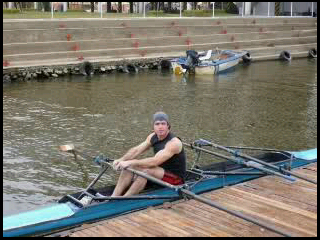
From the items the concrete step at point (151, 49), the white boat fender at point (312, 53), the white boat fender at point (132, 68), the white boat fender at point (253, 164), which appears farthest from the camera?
the white boat fender at point (312, 53)

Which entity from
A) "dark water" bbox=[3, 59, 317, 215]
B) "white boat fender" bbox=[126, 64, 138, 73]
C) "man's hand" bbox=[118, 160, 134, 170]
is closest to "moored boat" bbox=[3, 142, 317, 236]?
"man's hand" bbox=[118, 160, 134, 170]

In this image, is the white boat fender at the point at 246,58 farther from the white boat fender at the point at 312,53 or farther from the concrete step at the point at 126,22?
the white boat fender at the point at 312,53

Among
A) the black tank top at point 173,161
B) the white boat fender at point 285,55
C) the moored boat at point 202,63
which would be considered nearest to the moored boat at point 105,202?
the black tank top at point 173,161

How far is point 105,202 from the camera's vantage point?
888cm

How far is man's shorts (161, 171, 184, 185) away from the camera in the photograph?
30.7 ft

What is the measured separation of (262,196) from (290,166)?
2002 millimetres

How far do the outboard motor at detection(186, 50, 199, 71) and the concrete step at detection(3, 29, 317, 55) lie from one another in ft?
12.7

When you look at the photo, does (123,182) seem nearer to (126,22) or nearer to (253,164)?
(253,164)

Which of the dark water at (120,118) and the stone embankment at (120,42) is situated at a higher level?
the stone embankment at (120,42)

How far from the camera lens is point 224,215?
8.91m

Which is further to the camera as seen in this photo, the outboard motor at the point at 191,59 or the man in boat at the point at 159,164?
the outboard motor at the point at 191,59

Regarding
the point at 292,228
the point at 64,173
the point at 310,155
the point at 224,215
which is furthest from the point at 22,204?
the point at 310,155

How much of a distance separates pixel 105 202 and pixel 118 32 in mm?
22569

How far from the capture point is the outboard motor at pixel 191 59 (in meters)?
28.3
